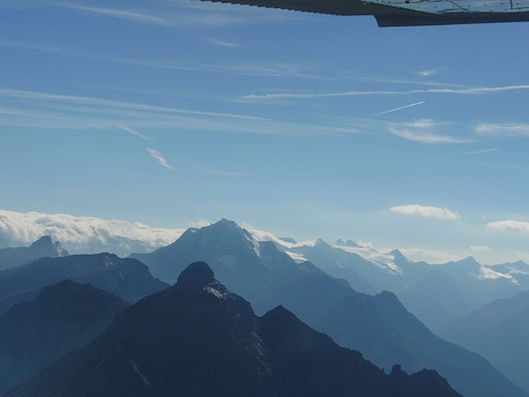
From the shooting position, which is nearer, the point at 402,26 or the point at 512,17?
the point at 512,17

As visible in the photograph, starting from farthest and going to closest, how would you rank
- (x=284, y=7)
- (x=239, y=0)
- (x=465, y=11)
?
(x=284, y=7), (x=239, y=0), (x=465, y=11)

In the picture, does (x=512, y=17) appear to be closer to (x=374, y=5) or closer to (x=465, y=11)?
(x=465, y=11)

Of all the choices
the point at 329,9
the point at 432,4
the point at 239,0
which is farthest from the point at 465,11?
the point at 239,0

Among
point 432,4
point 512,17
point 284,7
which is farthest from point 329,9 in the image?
point 512,17

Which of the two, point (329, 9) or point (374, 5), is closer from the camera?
point (374, 5)

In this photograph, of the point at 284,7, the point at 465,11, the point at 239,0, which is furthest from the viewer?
the point at 284,7

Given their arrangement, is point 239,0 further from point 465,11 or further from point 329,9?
point 465,11
